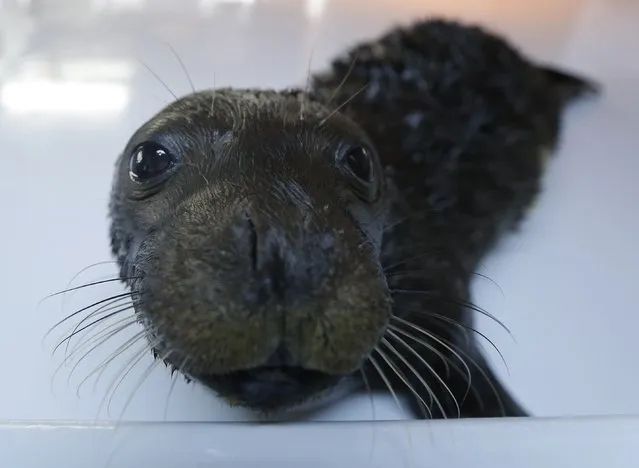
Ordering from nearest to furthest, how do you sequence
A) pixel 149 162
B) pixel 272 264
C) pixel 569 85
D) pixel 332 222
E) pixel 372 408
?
pixel 272 264 → pixel 332 222 → pixel 149 162 → pixel 372 408 → pixel 569 85

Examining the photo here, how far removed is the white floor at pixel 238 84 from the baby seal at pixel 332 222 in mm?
118

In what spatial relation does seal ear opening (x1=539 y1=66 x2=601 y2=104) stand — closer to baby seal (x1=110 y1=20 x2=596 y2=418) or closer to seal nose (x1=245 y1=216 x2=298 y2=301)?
baby seal (x1=110 y1=20 x2=596 y2=418)

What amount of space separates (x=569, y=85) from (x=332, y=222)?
1.45 meters

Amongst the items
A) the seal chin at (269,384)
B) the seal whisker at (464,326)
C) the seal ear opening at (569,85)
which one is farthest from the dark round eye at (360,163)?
the seal ear opening at (569,85)

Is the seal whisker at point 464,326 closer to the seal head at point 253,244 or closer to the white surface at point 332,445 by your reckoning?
the seal head at point 253,244

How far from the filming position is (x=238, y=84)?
2330mm

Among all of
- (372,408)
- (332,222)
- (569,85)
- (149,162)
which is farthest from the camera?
(569,85)

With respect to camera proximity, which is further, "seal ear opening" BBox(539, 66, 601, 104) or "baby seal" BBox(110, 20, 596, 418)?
"seal ear opening" BBox(539, 66, 601, 104)

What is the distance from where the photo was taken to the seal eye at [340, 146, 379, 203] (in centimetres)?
129

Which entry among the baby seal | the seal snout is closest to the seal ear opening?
the baby seal

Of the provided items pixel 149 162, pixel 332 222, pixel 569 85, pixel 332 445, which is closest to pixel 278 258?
pixel 332 222

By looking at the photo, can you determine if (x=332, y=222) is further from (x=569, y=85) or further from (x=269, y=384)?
(x=569, y=85)

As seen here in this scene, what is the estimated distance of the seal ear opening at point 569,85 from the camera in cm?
230

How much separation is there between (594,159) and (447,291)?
2.52 feet
